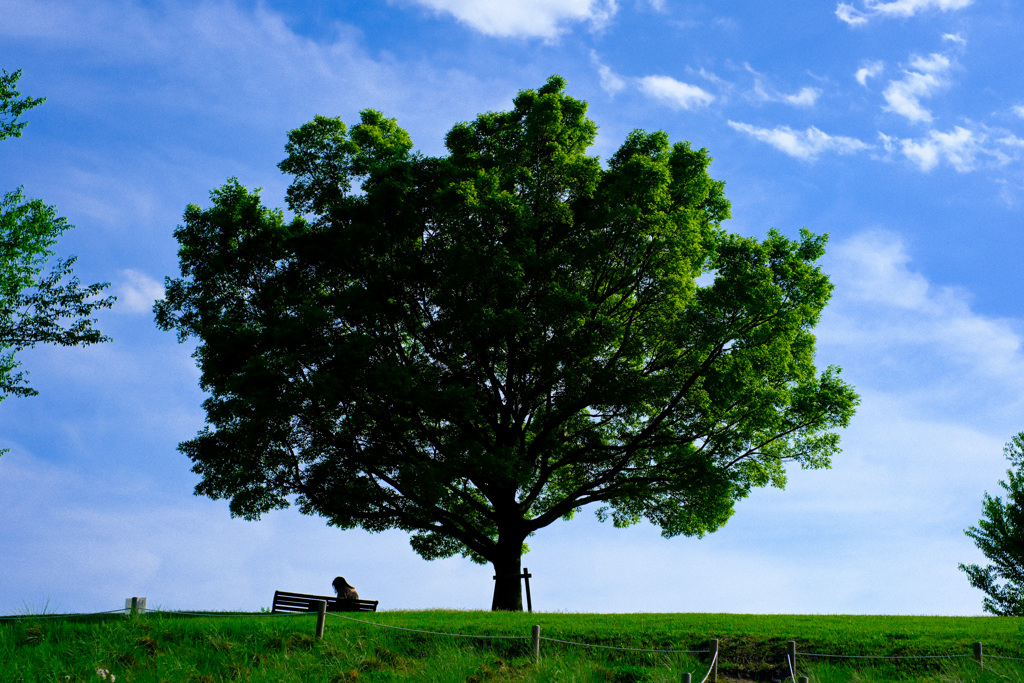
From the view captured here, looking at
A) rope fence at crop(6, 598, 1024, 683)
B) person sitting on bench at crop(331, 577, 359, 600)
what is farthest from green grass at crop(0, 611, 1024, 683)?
person sitting on bench at crop(331, 577, 359, 600)

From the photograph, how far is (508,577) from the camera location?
21.2 m

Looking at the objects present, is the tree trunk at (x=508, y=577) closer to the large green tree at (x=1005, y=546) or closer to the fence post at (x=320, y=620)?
the fence post at (x=320, y=620)

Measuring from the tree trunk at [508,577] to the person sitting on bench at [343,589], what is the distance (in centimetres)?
410

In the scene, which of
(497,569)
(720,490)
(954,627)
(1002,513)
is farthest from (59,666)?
(1002,513)

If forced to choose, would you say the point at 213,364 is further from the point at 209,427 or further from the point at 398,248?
the point at 398,248

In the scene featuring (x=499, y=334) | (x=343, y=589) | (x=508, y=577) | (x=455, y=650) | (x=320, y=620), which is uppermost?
(x=499, y=334)

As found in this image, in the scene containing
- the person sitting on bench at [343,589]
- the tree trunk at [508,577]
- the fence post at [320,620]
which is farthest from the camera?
the tree trunk at [508,577]

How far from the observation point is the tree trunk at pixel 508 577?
21.0 m

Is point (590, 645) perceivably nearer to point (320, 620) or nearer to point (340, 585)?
point (320, 620)

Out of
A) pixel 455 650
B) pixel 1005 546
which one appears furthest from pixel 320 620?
pixel 1005 546

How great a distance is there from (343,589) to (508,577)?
470 centimetres

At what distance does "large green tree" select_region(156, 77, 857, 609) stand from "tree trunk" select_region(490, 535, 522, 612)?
7cm

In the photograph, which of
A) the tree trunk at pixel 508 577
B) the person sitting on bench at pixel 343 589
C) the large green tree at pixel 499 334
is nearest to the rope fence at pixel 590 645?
the person sitting on bench at pixel 343 589

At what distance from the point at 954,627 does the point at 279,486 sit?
56.1ft
